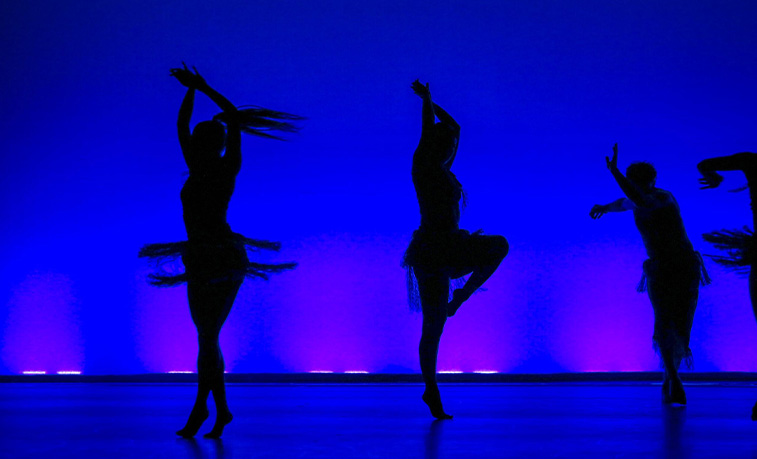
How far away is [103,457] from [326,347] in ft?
14.7

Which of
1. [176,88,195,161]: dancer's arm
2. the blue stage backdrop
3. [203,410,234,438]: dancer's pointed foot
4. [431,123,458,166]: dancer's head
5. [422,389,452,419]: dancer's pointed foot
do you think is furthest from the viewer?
the blue stage backdrop

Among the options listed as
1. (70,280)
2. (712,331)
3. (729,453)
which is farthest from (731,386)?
(70,280)

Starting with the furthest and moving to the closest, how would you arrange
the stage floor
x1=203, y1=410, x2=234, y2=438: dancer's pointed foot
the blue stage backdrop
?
1. the blue stage backdrop
2. x1=203, y1=410, x2=234, y2=438: dancer's pointed foot
3. the stage floor

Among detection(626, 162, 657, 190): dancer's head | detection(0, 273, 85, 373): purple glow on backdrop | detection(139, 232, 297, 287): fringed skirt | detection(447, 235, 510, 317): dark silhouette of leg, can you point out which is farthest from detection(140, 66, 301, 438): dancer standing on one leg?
detection(0, 273, 85, 373): purple glow on backdrop

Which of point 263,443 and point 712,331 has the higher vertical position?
point 712,331

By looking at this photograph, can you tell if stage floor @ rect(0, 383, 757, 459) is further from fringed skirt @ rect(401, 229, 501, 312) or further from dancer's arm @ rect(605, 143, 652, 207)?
dancer's arm @ rect(605, 143, 652, 207)

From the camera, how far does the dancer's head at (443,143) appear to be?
133 inches

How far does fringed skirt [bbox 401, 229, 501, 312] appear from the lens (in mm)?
3258

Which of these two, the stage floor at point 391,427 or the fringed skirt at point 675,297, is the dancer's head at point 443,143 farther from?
the fringed skirt at point 675,297

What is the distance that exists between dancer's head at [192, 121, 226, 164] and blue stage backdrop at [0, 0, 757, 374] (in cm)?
375

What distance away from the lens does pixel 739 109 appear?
266 inches

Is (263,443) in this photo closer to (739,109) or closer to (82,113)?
(82,113)

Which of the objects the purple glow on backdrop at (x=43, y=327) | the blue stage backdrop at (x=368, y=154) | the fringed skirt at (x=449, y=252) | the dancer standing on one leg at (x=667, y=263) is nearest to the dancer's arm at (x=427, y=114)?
the fringed skirt at (x=449, y=252)

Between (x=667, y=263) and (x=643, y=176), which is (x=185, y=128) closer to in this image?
(x=643, y=176)
